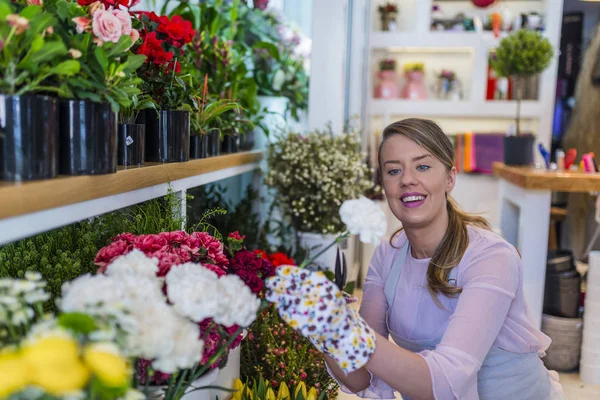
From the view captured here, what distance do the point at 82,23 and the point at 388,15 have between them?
4437mm

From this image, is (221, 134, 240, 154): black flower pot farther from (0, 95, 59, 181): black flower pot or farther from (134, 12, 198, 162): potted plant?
→ (0, 95, 59, 181): black flower pot

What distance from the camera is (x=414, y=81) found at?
5.18 m

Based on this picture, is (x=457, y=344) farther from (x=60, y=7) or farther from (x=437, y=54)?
(x=437, y=54)

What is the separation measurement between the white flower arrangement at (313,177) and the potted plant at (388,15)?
8.75 feet

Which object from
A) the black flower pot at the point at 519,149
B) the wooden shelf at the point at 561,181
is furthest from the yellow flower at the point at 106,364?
the black flower pot at the point at 519,149

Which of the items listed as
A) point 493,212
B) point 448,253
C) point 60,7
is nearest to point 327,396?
point 448,253

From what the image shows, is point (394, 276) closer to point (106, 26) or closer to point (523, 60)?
point (106, 26)

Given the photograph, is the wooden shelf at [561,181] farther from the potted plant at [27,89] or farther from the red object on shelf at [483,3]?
the red object on shelf at [483,3]

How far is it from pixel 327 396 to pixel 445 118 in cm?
393

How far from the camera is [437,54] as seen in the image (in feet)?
17.4

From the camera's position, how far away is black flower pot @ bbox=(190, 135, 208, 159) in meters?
1.91

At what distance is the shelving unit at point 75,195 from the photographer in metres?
0.86

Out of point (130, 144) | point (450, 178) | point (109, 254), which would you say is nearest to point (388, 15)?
point (450, 178)

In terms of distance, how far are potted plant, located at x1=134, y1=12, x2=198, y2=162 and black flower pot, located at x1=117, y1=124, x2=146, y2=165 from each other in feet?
0.42
